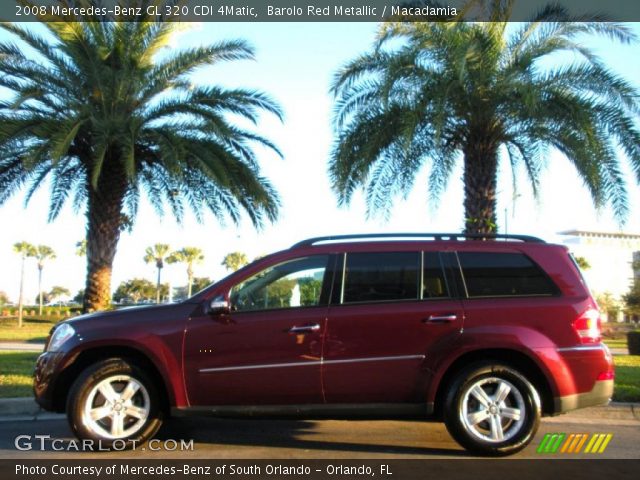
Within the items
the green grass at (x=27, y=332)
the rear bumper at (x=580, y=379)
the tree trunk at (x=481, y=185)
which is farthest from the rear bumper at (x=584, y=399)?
the green grass at (x=27, y=332)

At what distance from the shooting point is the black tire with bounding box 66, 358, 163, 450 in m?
5.55

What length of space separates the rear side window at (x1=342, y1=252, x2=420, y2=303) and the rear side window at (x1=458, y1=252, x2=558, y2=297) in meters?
0.48

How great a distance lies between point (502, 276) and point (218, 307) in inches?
102

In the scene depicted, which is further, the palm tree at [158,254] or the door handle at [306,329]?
the palm tree at [158,254]

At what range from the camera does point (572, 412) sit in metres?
7.47

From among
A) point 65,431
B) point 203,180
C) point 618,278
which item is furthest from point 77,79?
point 618,278

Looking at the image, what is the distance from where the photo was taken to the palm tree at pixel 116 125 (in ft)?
40.9

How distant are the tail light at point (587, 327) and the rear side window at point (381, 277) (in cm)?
142

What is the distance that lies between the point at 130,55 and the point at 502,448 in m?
10.9

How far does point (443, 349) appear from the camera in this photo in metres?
5.46

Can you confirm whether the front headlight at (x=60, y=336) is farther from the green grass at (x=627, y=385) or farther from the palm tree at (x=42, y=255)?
the palm tree at (x=42, y=255)

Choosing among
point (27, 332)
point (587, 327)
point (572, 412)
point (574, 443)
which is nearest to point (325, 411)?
point (587, 327)
